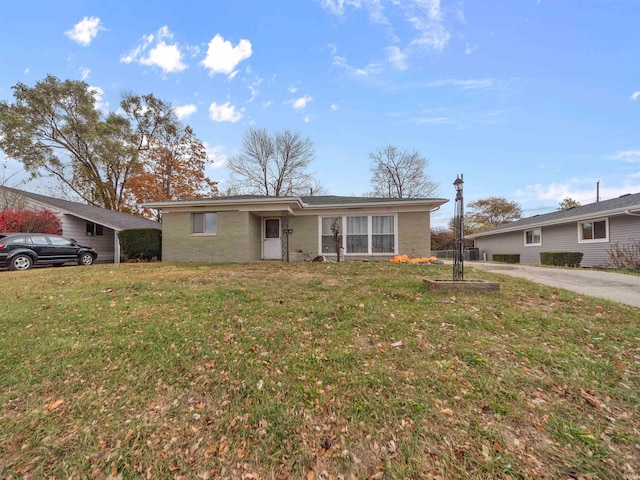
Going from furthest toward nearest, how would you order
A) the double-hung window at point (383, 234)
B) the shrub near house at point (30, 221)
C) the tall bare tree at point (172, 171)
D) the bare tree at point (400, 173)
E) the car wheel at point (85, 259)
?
1. the bare tree at point (400, 173)
2. the tall bare tree at point (172, 171)
3. the shrub near house at point (30, 221)
4. the car wheel at point (85, 259)
5. the double-hung window at point (383, 234)

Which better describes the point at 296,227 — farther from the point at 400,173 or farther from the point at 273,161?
the point at 400,173

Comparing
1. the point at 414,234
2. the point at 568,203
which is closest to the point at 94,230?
the point at 414,234

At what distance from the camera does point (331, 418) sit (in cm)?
215

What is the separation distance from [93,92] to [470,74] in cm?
2611

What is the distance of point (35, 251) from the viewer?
10250 millimetres

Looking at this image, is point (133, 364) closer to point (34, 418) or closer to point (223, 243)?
point (34, 418)

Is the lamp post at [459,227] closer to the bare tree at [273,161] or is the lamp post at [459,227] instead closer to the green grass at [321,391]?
the green grass at [321,391]

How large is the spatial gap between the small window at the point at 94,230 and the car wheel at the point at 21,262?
6.09 meters

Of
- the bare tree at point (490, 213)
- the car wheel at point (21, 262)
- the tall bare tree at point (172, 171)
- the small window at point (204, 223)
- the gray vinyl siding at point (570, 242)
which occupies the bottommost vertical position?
the car wheel at point (21, 262)

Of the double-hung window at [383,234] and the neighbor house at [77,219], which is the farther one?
the neighbor house at [77,219]

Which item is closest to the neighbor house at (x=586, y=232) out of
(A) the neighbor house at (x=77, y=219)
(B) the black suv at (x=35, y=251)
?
(A) the neighbor house at (x=77, y=219)

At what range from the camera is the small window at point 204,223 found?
1176 centimetres

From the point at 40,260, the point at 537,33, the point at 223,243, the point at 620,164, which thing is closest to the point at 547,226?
the point at 620,164

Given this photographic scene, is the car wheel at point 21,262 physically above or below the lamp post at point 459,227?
below
